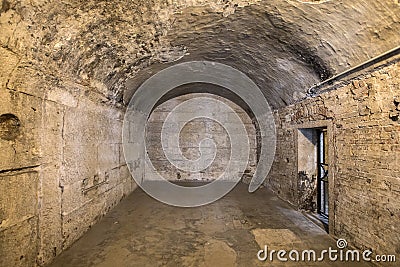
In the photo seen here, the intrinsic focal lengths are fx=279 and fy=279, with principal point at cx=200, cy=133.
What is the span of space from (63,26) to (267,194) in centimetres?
538

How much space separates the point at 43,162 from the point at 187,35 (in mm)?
2338

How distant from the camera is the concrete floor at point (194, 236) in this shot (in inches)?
119

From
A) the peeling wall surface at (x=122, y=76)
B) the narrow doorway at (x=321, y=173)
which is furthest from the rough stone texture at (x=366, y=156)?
the narrow doorway at (x=321, y=173)

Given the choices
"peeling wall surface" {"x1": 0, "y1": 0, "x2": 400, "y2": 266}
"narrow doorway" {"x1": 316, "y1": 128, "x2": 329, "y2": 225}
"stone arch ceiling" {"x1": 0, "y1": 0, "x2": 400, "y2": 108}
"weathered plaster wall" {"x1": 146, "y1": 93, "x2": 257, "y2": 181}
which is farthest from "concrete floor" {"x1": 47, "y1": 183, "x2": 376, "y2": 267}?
"weathered plaster wall" {"x1": 146, "y1": 93, "x2": 257, "y2": 181}

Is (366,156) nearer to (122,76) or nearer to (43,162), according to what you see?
(43,162)

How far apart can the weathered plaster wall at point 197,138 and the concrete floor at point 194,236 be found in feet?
9.77

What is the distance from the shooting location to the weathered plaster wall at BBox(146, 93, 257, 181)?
8.42 meters

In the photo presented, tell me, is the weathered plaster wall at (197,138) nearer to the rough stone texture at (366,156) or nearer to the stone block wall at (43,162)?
the stone block wall at (43,162)

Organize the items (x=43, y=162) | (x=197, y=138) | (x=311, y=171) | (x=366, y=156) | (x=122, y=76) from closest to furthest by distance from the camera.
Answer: (x=43, y=162)
(x=366, y=156)
(x=122, y=76)
(x=311, y=171)
(x=197, y=138)

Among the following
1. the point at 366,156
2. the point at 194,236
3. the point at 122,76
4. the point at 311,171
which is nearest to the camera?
the point at 366,156

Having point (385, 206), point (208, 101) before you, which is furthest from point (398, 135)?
point (208, 101)

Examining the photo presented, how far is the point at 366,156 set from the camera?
3.04m

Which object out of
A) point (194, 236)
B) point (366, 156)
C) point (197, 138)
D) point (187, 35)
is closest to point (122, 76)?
point (187, 35)

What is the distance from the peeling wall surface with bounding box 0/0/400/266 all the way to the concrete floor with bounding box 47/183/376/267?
307mm
